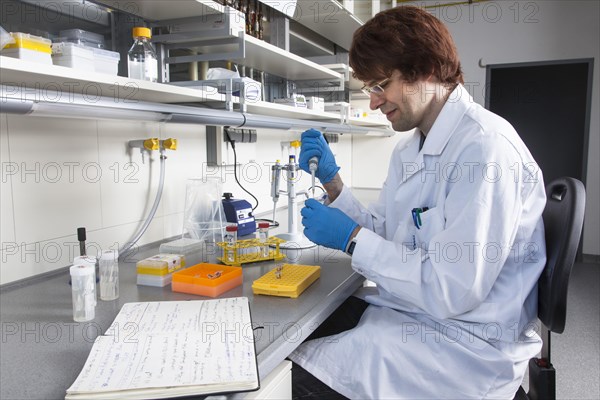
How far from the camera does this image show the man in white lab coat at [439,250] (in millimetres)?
1003

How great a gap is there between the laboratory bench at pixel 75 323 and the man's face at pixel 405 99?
0.48m

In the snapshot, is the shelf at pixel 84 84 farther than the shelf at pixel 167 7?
No

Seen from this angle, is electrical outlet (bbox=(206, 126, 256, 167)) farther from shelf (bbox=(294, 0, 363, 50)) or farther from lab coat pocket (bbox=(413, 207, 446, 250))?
lab coat pocket (bbox=(413, 207, 446, 250))

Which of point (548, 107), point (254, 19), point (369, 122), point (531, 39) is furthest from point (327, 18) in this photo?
point (548, 107)

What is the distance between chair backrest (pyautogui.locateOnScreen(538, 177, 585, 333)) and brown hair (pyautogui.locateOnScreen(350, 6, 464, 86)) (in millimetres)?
430

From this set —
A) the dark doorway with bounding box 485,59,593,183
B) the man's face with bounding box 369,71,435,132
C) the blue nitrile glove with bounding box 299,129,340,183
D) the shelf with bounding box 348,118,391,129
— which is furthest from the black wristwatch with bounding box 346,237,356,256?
the dark doorway with bounding box 485,59,593,183

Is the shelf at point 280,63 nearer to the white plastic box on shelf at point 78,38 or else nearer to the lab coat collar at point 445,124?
the white plastic box on shelf at point 78,38

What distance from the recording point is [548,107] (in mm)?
4742

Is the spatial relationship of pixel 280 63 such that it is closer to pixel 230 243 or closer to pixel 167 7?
pixel 167 7

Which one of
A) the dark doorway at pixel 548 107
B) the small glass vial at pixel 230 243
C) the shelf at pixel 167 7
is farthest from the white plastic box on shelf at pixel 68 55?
the dark doorway at pixel 548 107

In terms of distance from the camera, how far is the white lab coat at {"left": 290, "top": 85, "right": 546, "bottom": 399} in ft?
3.27

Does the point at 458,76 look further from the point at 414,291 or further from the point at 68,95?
the point at 68,95

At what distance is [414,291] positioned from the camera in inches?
41.0

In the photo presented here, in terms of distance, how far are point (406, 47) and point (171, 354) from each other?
0.89 m
